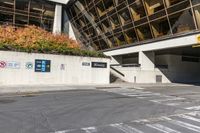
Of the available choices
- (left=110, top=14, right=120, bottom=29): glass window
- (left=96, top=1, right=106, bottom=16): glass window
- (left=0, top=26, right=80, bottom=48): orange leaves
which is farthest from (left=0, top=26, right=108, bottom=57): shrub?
(left=96, top=1, right=106, bottom=16): glass window

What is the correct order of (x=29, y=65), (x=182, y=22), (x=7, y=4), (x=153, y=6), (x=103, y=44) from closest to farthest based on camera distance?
(x=29, y=65)
(x=182, y=22)
(x=153, y=6)
(x=7, y=4)
(x=103, y=44)

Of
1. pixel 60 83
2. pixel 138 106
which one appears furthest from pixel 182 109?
pixel 60 83

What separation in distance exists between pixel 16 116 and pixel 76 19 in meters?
36.3

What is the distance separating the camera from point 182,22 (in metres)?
25.0

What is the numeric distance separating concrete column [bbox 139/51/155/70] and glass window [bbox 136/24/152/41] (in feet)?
5.90

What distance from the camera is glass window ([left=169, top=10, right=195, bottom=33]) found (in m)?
23.9

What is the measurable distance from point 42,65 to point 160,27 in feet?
45.5

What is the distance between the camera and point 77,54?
23.9 metres

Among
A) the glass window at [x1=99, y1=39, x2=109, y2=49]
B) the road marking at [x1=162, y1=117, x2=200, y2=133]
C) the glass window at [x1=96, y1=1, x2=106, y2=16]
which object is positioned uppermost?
the glass window at [x1=96, y1=1, x2=106, y2=16]

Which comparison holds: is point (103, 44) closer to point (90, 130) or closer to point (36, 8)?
point (36, 8)

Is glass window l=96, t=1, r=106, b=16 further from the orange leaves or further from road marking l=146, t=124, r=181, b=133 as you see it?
road marking l=146, t=124, r=181, b=133

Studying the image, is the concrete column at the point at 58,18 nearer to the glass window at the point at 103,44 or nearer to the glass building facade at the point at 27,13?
the glass building facade at the point at 27,13

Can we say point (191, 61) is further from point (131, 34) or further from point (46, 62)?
point (46, 62)

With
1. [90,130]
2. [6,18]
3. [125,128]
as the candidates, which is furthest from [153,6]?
[90,130]
